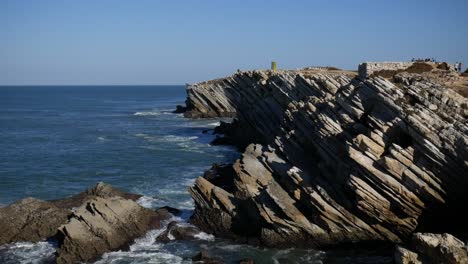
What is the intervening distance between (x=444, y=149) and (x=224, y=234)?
12942mm

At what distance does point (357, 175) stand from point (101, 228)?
46.9 feet

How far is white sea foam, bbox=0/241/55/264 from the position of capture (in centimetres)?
2733

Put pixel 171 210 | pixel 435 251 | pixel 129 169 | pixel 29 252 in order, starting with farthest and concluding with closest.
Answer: pixel 129 169 < pixel 171 210 < pixel 29 252 < pixel 435 251

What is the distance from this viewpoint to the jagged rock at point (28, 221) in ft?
97.8

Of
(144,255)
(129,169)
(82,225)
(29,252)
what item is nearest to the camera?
(144,255)

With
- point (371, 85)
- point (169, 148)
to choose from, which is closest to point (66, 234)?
point (371, 85)

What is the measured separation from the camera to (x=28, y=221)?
3067 centimetres

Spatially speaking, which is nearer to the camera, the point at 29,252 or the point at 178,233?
the point at 29,252

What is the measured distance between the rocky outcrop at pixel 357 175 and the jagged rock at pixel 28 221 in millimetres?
8411

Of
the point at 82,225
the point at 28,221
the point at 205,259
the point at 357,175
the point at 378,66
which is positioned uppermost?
the point at 378,66

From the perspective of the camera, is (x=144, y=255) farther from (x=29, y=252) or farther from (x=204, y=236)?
(x=29, y=252)

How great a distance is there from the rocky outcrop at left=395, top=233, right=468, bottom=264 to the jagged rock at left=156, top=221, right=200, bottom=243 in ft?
41.2

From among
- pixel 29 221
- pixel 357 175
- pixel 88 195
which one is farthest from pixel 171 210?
pixel 357 175

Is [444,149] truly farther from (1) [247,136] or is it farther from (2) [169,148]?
(2) [169,148]
